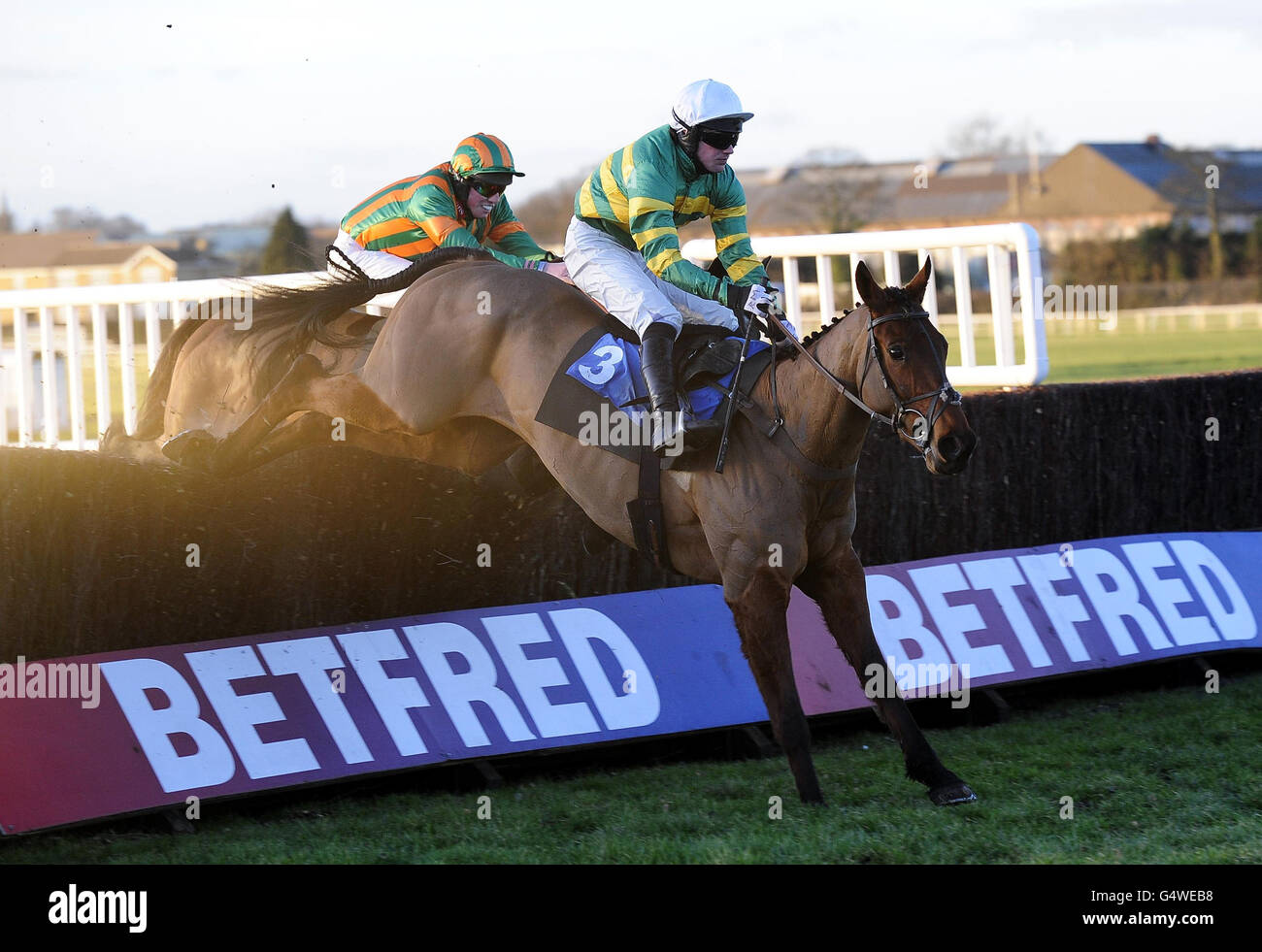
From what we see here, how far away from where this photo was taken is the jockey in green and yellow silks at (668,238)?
4.82 metres

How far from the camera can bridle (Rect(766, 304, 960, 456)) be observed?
4.33 m

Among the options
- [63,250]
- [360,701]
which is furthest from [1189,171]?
[360,701]

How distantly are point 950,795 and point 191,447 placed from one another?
10.6 feet

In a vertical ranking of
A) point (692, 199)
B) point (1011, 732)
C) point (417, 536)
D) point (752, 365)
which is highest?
point (692, 199)

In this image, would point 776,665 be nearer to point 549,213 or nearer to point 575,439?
point 575,439

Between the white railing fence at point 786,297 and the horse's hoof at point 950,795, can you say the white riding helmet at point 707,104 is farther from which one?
the horse's hoof at point 950,795

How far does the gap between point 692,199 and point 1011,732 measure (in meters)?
2.57

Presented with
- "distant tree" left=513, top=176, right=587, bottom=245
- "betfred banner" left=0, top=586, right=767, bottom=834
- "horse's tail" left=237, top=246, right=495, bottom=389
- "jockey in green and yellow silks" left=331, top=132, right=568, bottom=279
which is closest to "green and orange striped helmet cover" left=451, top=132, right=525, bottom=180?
"jockey in green and yellow silks" left=331, top=132, right=568, bottom=279

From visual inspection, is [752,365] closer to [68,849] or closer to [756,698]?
[756,698]

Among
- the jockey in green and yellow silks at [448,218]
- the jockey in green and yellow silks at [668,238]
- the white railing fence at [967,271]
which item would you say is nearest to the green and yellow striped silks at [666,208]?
the jockey in green and yellow silks at [668,238]

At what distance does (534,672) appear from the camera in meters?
5.25

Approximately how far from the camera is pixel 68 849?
14.2 ft

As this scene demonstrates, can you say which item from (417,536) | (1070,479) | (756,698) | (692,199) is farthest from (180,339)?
(1070,479)
